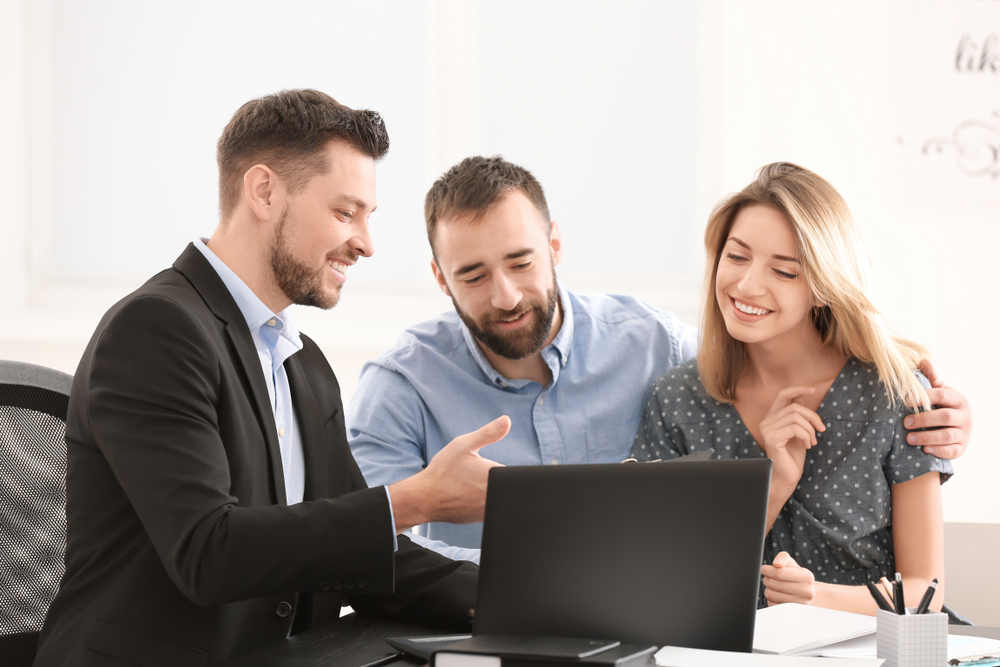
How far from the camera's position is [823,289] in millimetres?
1594

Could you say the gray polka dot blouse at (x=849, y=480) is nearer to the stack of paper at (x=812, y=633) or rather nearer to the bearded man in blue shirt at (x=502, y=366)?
the bearded man in blue shirt at (x=502, y=366)

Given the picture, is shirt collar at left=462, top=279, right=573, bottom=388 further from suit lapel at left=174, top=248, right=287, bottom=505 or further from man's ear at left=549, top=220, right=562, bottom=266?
suit lapel at left=174, top=248, right=287, bottom=505

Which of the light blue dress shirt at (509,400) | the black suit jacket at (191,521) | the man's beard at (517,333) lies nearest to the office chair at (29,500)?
the black suit jacket at (191,521)

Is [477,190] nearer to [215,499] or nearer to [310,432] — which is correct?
[310,432]

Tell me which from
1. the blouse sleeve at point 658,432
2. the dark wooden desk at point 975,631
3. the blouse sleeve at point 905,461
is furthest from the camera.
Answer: the blouse sleeve at point 658,432

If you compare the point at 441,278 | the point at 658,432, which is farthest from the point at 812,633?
the point at 441,278

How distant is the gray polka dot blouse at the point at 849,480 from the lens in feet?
5.13

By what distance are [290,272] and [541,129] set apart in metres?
1.63

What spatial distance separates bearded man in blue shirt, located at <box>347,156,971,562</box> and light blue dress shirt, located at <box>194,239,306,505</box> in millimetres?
432

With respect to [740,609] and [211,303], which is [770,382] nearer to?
[740,609]

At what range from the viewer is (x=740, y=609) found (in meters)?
0.83

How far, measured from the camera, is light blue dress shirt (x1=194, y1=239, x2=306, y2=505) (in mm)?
1325

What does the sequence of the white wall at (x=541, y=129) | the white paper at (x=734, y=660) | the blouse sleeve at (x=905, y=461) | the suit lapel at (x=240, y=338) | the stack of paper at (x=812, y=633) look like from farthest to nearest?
the white wall at (x=541, y=129) < the blouse sleeve at (x=905, y=461) < the suit lapel at (x=240, y=338) < the stack of paper at (x=812, y=633) < the white paper at (x=734, y=660)

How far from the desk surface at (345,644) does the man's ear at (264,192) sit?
25.9 inches
